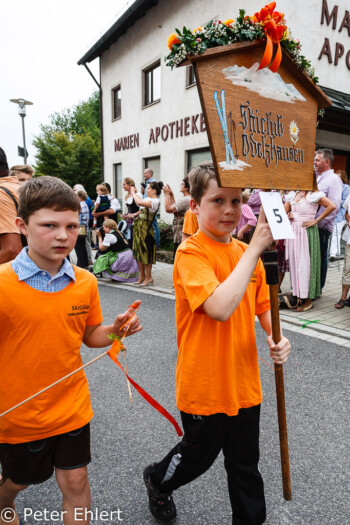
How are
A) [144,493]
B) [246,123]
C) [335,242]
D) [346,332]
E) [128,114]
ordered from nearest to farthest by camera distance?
[246,123], [144,493], [346,332], [335,242], [128,114]

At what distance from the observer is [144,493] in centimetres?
203

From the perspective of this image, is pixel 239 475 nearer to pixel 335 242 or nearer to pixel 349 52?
pixel 335 242

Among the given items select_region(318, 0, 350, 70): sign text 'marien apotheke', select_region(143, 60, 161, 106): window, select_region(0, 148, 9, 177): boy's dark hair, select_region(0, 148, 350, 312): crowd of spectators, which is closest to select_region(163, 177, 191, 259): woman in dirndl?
select_region(0, 148, 350, 312): crowd of spectators

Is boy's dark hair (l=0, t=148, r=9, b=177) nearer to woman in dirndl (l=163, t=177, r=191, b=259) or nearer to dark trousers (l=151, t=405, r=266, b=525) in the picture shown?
dark trousers (l=151, t=405, r=266, b=525)

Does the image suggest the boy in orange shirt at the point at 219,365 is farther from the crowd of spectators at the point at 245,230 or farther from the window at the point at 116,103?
the window at the point at 116,103

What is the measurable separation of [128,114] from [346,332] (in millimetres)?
11944

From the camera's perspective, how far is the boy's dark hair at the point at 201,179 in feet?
4.83

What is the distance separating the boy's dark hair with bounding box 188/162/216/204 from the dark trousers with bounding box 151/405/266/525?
92 centimetres

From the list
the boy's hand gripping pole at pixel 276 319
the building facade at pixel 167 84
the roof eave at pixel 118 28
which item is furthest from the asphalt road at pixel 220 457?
the roof eave at pixel 118 28

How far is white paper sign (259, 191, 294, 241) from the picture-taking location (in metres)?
1.23

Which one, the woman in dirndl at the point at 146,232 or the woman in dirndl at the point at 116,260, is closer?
the woman in dirndl at the point at 146,232

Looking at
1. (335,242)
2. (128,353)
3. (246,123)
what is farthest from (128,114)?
(246,123)

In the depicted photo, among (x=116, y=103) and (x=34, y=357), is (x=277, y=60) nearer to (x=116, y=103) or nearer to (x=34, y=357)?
(x=34, y=357)

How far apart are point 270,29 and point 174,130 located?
410 inches
